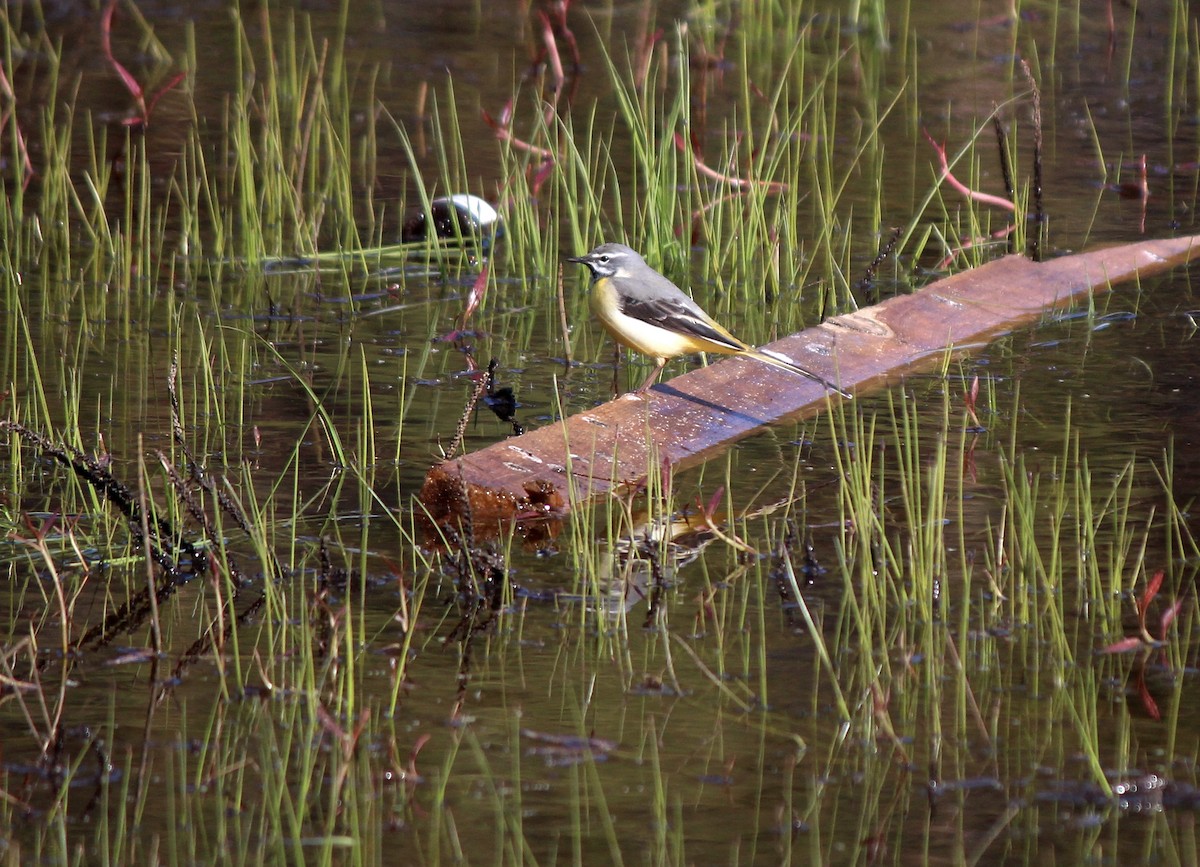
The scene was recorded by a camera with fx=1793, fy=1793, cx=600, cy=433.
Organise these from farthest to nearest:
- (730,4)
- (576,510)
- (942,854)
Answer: (730,4) → (576,510) → (942,854)

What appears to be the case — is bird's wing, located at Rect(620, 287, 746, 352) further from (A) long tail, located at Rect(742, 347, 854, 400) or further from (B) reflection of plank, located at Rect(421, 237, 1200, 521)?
(B) reflection of plank, located at Rect(421, 237, 1200, 521)

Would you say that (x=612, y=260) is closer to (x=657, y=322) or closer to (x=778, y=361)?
(x=657, y=322)

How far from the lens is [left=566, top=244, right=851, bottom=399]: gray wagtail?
636cm

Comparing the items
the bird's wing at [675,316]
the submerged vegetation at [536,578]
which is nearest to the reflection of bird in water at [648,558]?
the submerged vegetation at [536,578]

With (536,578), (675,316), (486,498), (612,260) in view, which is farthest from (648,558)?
(612,260)

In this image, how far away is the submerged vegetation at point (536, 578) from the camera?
3.83 m

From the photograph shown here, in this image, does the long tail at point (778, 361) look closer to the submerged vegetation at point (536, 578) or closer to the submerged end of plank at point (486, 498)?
the submerged vegetation at point (536, 578)

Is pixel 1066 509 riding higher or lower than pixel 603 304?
lower

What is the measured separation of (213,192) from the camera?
31.5 ft

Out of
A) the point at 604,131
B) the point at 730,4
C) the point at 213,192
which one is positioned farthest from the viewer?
the point at 730,4

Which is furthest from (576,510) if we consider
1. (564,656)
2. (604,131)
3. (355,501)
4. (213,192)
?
(604,131)

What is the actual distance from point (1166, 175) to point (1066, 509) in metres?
Answer: 5.57

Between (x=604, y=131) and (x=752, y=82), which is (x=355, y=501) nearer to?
(x=604, y=131)

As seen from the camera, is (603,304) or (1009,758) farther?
(603,304)
